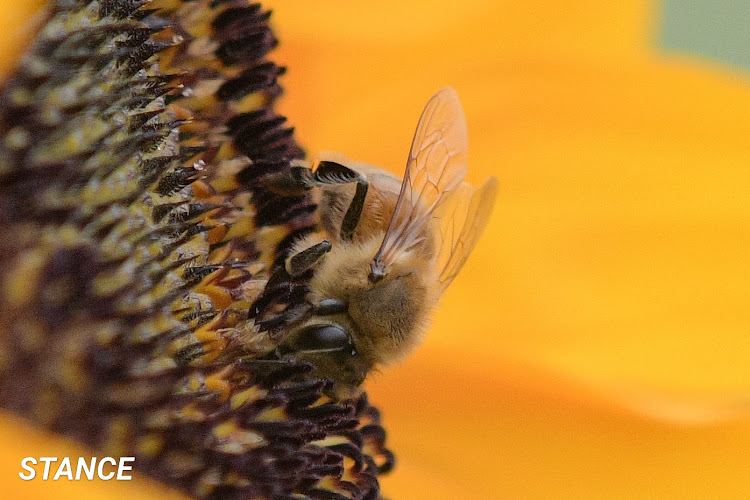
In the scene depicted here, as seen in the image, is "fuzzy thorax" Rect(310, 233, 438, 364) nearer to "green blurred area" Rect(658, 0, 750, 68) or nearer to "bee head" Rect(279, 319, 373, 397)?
"bee head" Rect(279, 319, 373, 397)

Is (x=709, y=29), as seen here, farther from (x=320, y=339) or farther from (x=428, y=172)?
(x=320, y=339)

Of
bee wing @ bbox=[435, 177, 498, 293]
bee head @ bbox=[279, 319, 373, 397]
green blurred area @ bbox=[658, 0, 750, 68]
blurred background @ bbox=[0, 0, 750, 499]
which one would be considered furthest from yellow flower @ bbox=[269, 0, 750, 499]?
bee head @ bbox=[279, 319, 373, 397]

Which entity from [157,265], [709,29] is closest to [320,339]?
[157,265]

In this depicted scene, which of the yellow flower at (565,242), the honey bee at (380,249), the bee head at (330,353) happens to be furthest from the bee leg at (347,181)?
the yellow flower at (565,242)

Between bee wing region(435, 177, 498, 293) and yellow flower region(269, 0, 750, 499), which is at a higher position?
yellow flower region(269, 0, 750, 499)

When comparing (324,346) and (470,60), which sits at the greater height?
(470,60)

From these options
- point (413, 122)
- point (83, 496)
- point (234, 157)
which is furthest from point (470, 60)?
point (83, 496)

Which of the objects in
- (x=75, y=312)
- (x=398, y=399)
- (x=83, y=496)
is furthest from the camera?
(x=398, y=399)

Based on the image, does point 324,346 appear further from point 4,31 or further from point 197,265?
point 4,31
